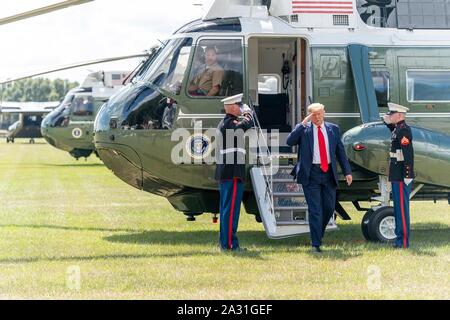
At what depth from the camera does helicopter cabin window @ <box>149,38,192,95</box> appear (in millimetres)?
10797

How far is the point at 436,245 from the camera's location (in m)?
10.3

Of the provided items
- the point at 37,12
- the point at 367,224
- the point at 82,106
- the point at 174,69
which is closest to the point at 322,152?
the point at 367,224

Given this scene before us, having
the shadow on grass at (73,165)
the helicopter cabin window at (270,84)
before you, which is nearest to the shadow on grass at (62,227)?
the helicopter cabin window at (270,84)

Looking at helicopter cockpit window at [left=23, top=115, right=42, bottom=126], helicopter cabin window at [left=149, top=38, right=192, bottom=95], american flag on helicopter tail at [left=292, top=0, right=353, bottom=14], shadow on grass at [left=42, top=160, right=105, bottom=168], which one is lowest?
shadow on grass at [left=42, top=160, right=105, bottom=168]

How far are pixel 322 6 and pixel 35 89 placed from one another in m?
188

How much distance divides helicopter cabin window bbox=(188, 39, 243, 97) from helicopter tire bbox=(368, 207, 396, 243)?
2461 millimetres

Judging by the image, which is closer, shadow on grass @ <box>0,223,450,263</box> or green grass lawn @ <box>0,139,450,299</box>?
green grass lawn @ <box>0,139,450,299</box>

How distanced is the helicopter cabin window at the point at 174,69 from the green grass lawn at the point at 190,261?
6.94 feet

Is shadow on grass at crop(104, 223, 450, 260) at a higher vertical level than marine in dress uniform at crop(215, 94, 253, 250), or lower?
lower

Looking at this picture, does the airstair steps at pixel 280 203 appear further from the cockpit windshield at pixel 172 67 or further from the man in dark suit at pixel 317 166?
the cockpit windshield at pixel 172 67

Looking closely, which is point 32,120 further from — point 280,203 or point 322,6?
point 280,203

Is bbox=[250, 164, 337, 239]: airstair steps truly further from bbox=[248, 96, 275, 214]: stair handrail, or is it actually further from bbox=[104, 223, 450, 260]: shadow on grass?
bbox=[104, 223, 450, 260]: shadow on grass

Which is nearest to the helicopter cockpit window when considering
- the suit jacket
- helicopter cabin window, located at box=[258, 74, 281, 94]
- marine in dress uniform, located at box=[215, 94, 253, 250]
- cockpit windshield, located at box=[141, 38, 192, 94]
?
helicopter cabin window, located at box=[258, 74, 281, 94]

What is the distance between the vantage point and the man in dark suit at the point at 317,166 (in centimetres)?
954
